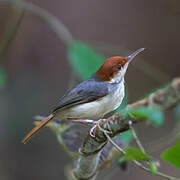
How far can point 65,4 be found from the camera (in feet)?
21.0

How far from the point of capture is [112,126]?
1948 millimetres

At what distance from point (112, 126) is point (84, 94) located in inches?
50.1

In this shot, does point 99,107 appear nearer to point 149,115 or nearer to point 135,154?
point 135,154

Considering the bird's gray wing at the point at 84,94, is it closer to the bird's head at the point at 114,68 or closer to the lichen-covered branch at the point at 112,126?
the bird's head at the point at 114,68

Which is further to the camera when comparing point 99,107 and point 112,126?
point 99,107

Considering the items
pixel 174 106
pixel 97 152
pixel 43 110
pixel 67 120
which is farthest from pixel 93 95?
pixel 43 110

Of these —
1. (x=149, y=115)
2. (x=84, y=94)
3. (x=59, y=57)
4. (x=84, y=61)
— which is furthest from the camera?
A: (x=59, y=57)

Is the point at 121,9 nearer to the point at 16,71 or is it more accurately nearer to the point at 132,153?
the point at 16,71

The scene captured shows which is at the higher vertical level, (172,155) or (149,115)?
(149,115)

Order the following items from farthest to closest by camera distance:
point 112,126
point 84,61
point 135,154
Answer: point 84,61 < point 112,126 < point 135,154

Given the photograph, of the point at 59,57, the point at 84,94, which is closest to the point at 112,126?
the point at 84,94

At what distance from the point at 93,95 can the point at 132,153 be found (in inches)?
63.2

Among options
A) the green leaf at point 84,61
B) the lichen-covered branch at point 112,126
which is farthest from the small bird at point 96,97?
the lichen-covered branch at point 112,126

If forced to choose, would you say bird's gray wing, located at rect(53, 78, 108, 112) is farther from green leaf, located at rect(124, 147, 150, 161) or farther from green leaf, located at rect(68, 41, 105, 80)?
green leaf, located at rect(124, 147, 150, 161)
